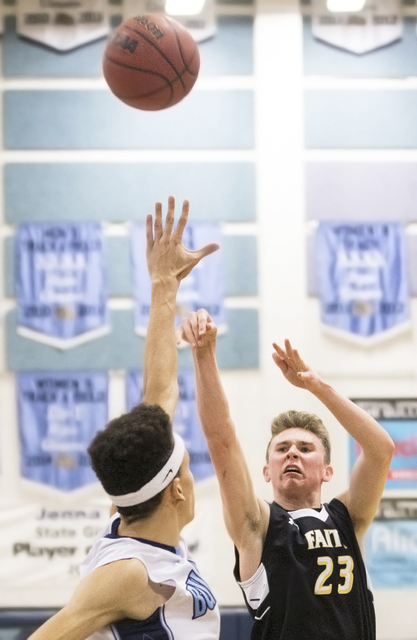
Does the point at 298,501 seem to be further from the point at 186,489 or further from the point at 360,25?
A: the point at 360,25

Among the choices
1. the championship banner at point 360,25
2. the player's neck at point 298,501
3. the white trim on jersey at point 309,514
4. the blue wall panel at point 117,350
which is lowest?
the white trim on jersey at point 309,514

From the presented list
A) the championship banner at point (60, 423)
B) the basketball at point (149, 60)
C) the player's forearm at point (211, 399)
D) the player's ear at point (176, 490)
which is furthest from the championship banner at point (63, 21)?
the player's ear at point (176, 490)

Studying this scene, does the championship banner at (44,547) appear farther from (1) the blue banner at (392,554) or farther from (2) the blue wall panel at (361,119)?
(2) the blue wall panel at (361,119)

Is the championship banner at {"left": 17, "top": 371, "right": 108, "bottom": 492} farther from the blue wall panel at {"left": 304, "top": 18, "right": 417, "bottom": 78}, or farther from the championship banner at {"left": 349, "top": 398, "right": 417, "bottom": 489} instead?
the blue wall panel at {"left": 304, "top": 18, "right": 417, "bottom": 78}

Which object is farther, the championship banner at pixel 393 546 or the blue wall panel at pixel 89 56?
the blue wall panel at pixel 89 56

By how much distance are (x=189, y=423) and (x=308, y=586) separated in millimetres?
2403

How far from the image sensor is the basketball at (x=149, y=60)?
11.6 feet

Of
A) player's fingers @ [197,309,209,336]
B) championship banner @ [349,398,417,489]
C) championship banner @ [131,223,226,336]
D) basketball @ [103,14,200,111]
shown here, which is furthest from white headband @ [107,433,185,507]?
championship banner @ [349,398,417,489]

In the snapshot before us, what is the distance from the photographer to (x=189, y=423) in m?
4.99

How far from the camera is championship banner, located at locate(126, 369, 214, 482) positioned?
4945 mm

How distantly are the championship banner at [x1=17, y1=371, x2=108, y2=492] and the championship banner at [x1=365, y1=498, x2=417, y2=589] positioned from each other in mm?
1935

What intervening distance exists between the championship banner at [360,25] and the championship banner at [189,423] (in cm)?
258

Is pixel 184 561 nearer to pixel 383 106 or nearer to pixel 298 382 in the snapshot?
pixel 298 382

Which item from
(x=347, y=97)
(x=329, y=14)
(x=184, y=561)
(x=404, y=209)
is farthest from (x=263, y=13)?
(x=184, y=561)
